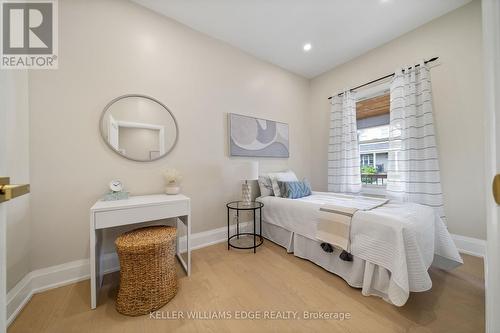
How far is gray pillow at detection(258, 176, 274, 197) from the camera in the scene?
2.60m

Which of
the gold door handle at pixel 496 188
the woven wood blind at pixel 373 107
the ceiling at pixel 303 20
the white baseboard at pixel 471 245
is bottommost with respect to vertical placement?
the white baseboard at pixel 471 245

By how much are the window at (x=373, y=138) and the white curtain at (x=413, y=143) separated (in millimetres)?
367

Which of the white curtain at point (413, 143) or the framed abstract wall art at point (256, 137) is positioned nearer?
the white curtain at point (413, 143)

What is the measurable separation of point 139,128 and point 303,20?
2.30 metres

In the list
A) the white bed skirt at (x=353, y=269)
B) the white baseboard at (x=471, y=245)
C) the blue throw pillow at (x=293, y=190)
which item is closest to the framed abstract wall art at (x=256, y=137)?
the blue throw pillow at (x=293, y=190)

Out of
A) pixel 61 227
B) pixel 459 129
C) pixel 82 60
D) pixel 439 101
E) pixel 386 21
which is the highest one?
pixel 386 21

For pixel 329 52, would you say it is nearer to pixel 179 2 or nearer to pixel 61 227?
pixel 179 2

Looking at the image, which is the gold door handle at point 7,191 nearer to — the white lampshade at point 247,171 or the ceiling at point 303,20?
the white lampshade at point 247,171

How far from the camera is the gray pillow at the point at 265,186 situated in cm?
260

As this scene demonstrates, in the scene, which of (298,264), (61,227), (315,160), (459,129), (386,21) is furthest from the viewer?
(315,160)

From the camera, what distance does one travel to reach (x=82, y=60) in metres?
1.63

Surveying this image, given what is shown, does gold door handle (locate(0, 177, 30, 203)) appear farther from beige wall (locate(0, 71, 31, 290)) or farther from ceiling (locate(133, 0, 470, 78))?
ceiling (locate(133, 0, 470, 78))

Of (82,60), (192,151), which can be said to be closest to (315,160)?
(192,151)

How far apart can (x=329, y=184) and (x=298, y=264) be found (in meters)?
1.71
